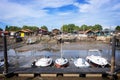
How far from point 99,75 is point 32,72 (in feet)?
22.3

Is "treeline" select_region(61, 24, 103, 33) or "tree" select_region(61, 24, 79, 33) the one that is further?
"treeline" select_region(61, 24, 103, 33)

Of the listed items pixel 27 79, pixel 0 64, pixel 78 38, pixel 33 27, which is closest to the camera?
pixel 27 79

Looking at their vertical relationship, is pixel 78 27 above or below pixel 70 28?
above

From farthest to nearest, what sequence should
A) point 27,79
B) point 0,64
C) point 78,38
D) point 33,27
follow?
point 33,27 < point 78,38 < point 0,64 < point 27,79

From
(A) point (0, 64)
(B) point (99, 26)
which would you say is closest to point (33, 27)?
(B) point (99, 26)

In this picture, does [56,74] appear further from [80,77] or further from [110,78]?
[110,78]

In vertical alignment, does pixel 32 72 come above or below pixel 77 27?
below

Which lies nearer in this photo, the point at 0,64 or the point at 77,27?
the point at 0,64

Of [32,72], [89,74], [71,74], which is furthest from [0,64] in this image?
[89,74]

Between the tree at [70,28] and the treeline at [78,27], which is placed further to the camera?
the treeline at [78,27]

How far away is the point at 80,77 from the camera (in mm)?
16734

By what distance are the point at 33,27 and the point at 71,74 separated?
382 feet

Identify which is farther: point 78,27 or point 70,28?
point 78,27

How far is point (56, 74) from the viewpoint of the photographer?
55.4 feet
